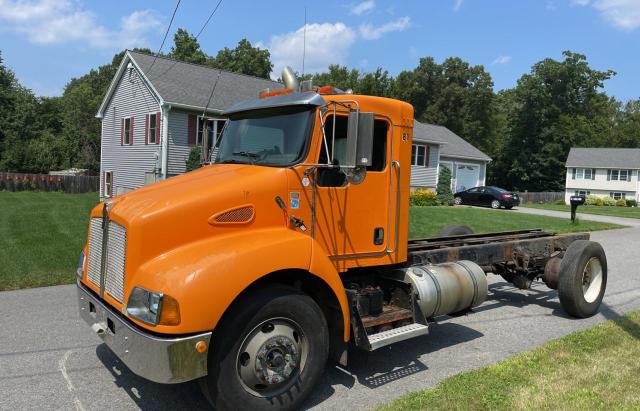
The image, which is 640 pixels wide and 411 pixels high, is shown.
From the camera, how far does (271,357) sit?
3.88 meters

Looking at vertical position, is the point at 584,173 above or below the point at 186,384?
above

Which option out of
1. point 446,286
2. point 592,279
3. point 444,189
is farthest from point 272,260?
point 444,189

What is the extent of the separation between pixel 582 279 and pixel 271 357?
16.2 ft

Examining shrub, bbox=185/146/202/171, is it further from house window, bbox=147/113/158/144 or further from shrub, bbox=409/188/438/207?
shrub, bbox=409/188/438/207

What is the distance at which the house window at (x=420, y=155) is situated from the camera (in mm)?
33909

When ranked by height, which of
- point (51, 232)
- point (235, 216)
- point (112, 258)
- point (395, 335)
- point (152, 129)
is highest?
point (152, 129)

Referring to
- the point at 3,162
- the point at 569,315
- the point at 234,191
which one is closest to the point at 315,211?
the point at 234,191

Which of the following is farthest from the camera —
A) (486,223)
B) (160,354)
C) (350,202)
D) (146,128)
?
(146,128)

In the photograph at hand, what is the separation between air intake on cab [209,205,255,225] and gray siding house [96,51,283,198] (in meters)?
16.7

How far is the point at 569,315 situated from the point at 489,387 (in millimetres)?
3255

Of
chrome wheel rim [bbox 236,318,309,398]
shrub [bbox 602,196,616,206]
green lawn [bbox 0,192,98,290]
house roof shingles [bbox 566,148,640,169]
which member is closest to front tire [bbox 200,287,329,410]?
chrome wheel rim [bbox 236,318,309,398]

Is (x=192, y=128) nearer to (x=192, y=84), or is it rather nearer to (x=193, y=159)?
(x=193, y=159)

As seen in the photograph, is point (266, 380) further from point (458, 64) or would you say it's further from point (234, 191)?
point (458, 64)

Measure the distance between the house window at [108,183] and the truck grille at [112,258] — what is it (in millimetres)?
24634
